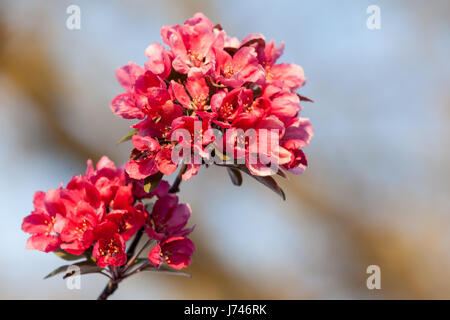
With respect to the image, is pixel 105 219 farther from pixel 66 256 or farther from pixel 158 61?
pixel 158 61

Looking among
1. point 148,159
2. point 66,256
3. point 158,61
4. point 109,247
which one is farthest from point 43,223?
point 158,61

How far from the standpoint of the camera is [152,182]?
0.92 meters

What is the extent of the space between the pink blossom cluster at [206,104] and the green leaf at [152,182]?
26 mm

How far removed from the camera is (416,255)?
4523 mm

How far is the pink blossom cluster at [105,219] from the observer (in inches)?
35.6

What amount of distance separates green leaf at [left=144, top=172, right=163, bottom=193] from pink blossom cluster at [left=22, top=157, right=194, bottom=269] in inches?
2.0

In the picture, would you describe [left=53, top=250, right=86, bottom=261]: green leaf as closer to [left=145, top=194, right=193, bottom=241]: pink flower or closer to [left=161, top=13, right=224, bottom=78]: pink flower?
[left=145, top=194, right=193, bottom=241]: pink flower

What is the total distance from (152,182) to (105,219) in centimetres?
12

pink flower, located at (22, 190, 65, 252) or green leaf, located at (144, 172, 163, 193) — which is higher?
green leaf, located at (144, 172, 163, 193)

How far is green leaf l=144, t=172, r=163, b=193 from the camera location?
0.91m

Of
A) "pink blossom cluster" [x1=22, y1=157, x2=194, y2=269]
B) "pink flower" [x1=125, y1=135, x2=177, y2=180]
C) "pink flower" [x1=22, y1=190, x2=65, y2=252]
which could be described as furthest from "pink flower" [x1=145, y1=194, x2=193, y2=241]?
"pink flower" [x1=22, y1=190, x2=65, y2=252]

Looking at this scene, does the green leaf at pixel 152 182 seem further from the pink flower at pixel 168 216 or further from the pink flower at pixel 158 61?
the pink flower at pixel 158 61
